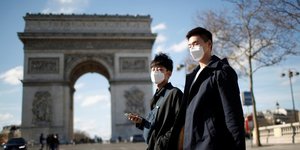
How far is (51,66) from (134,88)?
857 centimetres

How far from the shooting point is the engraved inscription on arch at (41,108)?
35.8 meters

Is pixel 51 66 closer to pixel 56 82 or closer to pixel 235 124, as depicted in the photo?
pixel 56 82

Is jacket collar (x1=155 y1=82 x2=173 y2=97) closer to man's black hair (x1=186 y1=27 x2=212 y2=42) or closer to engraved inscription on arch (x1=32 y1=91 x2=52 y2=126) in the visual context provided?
man's black hair (x1=186 y1=27 x2=212 y2=42)

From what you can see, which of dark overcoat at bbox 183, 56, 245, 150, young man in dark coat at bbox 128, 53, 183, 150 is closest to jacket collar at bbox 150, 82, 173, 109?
young man in dark coat at bbox 128, 53, 183, 150

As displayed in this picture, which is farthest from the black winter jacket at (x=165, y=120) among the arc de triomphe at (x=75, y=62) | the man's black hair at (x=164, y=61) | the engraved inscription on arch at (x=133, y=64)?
the engraved inscription on arch at (x=133, y=64)

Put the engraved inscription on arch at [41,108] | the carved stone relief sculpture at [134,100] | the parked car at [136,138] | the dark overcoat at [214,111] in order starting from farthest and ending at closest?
the carved stone relief sculpture at [134,100]
the engraved inscription on arch at [41,108]
the parked car at [136,138]
the dark overcoat at [214,111]

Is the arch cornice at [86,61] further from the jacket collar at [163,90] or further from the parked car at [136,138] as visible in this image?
the jacket collar at [163,90]

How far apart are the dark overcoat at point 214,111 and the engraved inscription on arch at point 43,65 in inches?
1395

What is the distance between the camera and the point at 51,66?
37.2 meters

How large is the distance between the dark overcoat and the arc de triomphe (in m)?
33.8

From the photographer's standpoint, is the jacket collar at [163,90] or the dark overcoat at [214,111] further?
the jacket collar at [163,90]

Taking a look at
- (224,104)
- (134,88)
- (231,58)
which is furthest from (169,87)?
(134,88)

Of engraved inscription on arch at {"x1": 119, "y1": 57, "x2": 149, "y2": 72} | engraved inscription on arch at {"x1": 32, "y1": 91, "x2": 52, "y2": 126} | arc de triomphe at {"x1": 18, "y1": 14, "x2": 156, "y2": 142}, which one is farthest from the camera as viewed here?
engraved inscription on arch at {"x1": 119, "y1": 57, "x2": 149, "y2": 72}

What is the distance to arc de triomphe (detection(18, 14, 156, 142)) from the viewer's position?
119 feet
